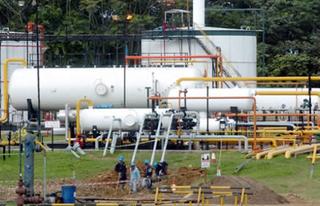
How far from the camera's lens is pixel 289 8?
76.7m

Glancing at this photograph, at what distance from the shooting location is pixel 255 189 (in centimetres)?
2641

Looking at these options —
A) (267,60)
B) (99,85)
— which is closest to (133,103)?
(99,85)

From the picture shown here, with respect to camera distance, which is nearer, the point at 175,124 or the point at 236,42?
the point at 175,124

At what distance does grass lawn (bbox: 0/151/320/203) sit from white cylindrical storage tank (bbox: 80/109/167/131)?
2.54 m

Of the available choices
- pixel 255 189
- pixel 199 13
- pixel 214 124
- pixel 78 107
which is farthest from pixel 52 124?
pixel 199 13

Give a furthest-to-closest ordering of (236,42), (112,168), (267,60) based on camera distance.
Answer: (267,60)
(236,42)
(112,168)

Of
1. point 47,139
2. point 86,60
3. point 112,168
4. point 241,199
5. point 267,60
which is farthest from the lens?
point 267,60

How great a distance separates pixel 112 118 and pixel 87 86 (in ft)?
16.1

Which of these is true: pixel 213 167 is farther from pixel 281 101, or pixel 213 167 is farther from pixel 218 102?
pixel 281 101

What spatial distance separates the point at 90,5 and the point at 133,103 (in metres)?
30.8

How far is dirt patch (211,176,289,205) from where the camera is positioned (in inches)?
1003

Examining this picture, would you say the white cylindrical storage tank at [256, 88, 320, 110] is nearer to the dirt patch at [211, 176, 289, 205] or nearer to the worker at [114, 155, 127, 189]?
the worker at [114, 155, 127, 189]

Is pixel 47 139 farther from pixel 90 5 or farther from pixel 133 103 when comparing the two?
pixel 90 5

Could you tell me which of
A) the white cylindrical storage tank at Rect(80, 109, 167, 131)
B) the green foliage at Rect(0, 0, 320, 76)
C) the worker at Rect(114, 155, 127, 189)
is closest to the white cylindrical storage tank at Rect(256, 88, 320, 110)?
the white cylindrical storage tank at Rect(80, 109, 167, 131)
